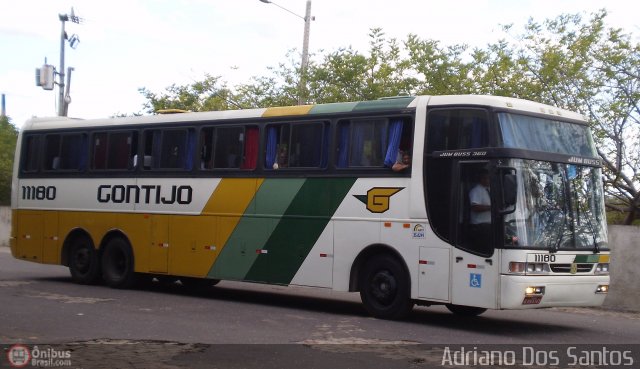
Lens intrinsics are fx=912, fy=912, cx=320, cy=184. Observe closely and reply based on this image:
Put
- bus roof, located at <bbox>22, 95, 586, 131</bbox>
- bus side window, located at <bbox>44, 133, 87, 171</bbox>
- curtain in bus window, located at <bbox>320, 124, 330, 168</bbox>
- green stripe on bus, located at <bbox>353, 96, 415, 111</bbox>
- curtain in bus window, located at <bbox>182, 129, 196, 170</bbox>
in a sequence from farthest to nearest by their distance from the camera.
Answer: bus side window, located at <bbox>44, 133, 87, 171</bbox> → curtain in bus window, located at <bbox>182, 129, 196, 170</bbox> → curtain in bus window, located at <bbox>320, 124, 330, 168</bbox> → green stripe on bus, located at <bbox>353, 96, 415, 111</bbox> → bus roof, located at <bbox>22, 95, 586, 131</bbox>

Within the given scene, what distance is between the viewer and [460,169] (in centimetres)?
1270

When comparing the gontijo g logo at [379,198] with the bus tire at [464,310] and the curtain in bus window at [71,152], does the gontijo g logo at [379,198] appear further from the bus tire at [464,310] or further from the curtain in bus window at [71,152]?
the curtain in bus window at [71,152]

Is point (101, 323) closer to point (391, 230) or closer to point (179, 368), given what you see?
point (179, 368)

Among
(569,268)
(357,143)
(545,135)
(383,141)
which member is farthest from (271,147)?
(569,268)

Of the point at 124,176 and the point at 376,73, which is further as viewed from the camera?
the point at 376,73

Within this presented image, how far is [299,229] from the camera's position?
14.8m

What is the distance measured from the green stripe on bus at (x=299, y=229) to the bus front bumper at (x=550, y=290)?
124 inches

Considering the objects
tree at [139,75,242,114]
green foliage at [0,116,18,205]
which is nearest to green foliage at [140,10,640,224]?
tree at [139,75,242,114]

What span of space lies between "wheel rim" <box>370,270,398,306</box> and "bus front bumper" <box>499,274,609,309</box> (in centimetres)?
189

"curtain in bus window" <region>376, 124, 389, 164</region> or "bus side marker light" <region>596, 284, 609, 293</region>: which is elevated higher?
"curtain in bus window" <region>376, 124, 389, 164</region>

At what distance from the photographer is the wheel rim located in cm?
1351

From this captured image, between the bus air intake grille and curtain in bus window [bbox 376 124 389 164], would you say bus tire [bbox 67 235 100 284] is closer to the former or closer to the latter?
curtain in bus window [bbox 376 124 389 164]

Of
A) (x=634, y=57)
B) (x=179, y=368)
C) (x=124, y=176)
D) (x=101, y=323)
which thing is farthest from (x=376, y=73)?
(x=179, y=368)

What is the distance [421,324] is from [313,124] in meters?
3.71
